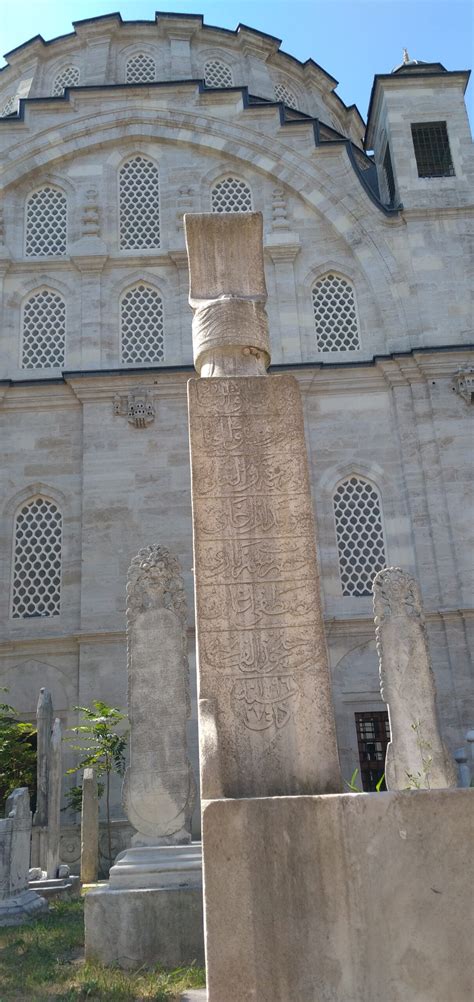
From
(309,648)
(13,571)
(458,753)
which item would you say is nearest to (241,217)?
(309,648)

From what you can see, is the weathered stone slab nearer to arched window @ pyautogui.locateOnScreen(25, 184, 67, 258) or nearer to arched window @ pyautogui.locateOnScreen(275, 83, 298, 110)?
arched window @ pyautogui.locateOnScreen(25, 184, 67, 258)

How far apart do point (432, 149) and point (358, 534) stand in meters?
8.99

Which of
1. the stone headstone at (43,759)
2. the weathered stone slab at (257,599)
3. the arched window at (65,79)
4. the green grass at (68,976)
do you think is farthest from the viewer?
the arched window at (65,79)

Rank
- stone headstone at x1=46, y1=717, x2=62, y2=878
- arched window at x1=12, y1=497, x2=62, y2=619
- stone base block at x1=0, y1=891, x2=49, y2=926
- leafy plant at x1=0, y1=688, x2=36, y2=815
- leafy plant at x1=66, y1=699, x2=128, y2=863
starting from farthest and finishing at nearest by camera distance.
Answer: arched window at x1=12, y1=497, x2=62, y2=619 < leafy plant at x1=0, y1=688, x2=36, y2=815 < leafy plant at x1=66, y1=699, x2=128, y2=863 < stone headstone at x1=46, y1=717, x2=62, y2=878 < stone base block at x1=0, y1=891, x2=49, y2=926

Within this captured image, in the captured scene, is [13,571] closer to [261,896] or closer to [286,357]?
[286,357]

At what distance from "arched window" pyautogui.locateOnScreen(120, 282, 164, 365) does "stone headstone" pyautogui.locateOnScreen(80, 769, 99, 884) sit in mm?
8971

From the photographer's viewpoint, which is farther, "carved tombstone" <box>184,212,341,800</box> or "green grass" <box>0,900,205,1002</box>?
"green grass" <box>0,900,205,1002</box>

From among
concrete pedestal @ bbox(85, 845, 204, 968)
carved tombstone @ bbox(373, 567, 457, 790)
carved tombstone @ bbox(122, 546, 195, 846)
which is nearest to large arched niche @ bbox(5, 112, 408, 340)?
carved tombstone @ bbox(373, 567, 457, 790)

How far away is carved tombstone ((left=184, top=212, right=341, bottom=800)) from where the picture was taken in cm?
359

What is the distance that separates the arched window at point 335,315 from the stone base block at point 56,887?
11.0 metres

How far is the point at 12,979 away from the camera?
5.12m

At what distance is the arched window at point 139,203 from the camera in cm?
1789

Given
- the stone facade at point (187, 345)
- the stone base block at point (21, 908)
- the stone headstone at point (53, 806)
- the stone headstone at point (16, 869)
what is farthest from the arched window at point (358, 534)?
the stone base block at point (21, 908)

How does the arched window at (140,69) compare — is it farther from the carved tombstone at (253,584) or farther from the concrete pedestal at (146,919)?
the concrete pedestal at (146,919)
